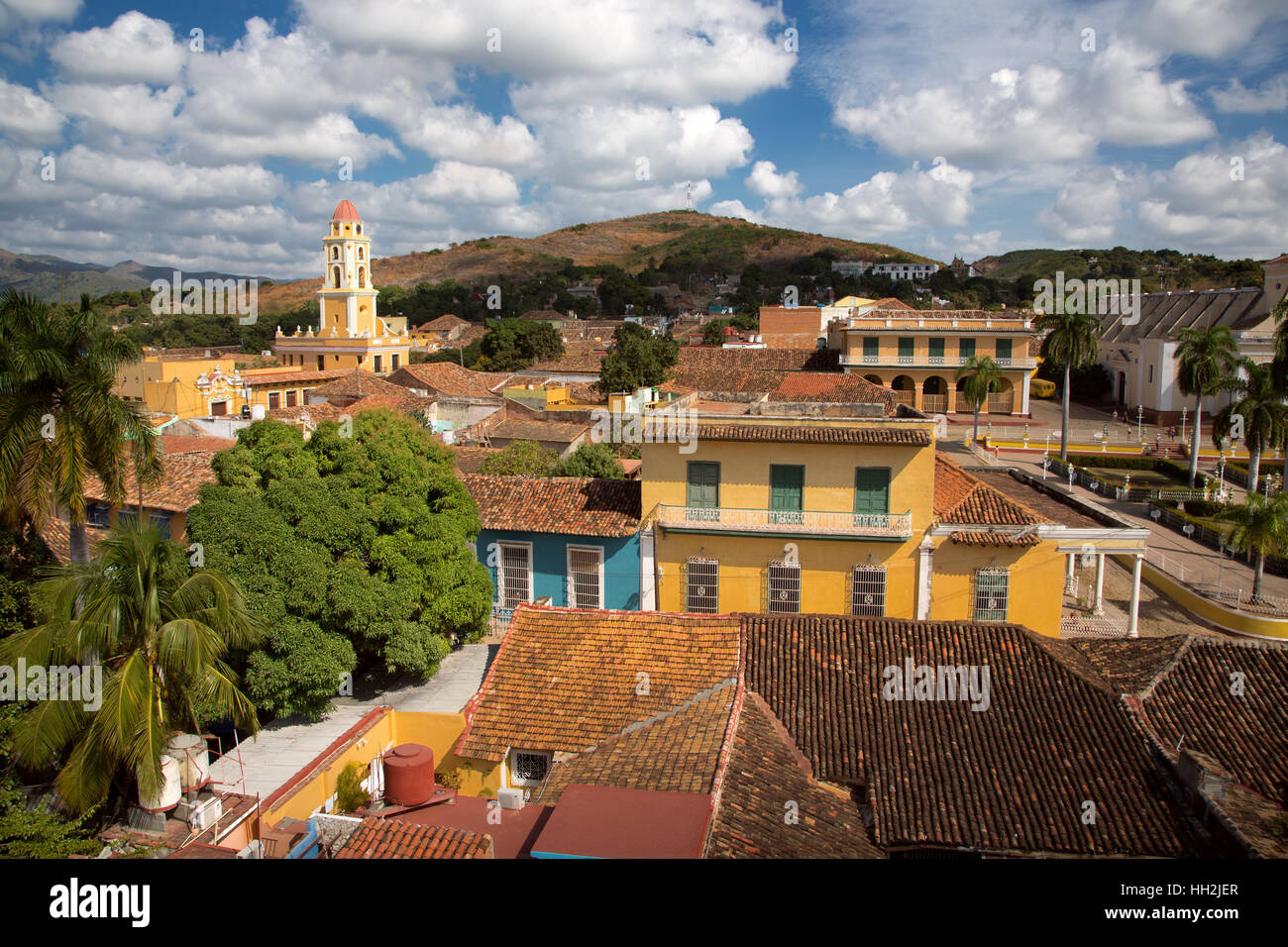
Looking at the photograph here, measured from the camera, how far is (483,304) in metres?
125

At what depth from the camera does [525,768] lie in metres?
12.8

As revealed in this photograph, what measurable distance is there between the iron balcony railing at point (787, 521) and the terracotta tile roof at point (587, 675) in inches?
184

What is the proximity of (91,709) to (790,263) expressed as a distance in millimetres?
170725

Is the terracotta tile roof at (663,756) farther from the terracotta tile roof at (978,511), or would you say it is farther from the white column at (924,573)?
the terracotta tile roof at (978,511)

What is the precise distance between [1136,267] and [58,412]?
137 m

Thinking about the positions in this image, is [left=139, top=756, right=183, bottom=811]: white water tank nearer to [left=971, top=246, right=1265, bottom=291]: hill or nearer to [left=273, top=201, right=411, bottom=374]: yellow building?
[left=273, top=201, right=411, bottom=374]: yellow building

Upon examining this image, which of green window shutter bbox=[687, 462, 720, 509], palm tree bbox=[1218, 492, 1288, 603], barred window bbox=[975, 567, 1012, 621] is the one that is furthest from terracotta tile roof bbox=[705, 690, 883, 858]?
palm tree bbox=[1218, 492, 1288, 603]

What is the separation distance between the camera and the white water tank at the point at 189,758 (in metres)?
11.3

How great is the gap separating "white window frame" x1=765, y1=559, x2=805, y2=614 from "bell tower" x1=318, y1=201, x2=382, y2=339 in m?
46.2

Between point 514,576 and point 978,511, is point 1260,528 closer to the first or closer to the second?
point 978,511

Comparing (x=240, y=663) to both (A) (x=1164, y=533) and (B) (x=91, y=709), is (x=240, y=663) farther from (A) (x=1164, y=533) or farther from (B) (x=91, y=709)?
(A) (x=1164, y=533)

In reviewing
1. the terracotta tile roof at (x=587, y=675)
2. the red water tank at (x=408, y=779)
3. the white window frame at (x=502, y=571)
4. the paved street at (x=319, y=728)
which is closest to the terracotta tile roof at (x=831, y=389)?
the white window frame at (x=502, y=571)
